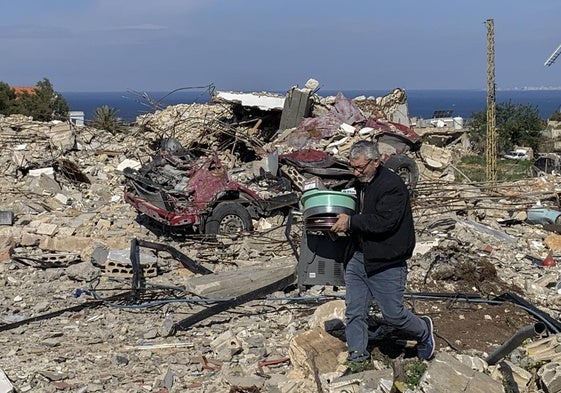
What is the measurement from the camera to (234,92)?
65.3 ft

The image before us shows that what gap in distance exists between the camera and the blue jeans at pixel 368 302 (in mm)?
5914

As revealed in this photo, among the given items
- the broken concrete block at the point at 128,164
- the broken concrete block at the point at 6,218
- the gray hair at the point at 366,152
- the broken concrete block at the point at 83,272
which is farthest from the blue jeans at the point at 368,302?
the broken concrete block at the point at 128,164

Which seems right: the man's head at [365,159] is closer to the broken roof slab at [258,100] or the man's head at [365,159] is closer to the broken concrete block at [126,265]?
the broken concrete block at [126,265]

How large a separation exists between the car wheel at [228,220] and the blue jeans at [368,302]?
20.3ft

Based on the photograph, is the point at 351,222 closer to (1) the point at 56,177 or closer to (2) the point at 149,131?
(1) the point at 56,177

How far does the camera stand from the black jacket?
18.9ft

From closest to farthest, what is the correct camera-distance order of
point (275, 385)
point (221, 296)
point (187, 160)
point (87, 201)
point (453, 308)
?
point (275, 385), point (453, 308), point (221, 296), point (187, 160), point (87, 201)

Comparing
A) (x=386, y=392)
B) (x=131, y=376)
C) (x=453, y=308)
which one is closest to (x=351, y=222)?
(x=386, y=392)

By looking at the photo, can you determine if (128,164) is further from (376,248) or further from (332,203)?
(376,248)

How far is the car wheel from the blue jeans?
20.3ft

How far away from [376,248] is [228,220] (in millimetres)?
6608

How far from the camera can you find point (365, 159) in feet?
19.0

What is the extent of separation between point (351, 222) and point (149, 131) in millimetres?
16650

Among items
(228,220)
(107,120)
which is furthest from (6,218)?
(107,120)
